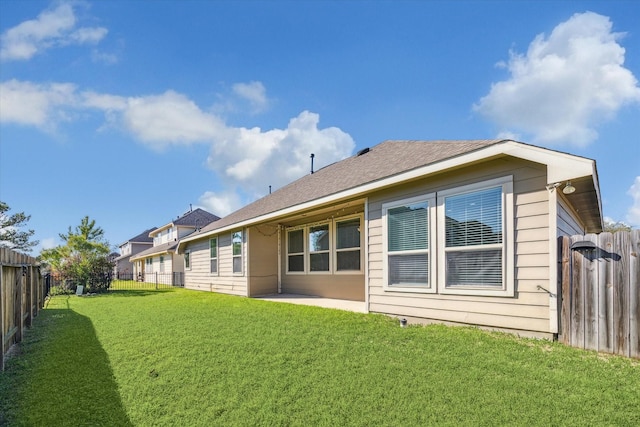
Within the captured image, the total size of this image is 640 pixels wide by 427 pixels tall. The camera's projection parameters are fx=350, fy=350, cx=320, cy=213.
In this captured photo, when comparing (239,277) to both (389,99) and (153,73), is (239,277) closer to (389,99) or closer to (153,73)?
(153,73)

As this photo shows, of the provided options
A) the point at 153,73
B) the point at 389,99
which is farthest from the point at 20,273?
the point at 389,99

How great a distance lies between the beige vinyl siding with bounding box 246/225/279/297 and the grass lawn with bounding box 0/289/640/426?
21.5 ft

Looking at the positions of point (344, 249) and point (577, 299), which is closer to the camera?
point (577, 299)

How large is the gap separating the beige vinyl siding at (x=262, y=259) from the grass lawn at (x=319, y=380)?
6.56 metres

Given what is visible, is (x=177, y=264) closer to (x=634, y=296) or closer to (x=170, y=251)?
(x=170, y=251)

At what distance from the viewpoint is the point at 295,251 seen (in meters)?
12.5

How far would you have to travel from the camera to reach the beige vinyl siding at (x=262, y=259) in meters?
12.6

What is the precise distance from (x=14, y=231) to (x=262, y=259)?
979 inches

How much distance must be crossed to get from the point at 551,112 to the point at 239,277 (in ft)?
37.6

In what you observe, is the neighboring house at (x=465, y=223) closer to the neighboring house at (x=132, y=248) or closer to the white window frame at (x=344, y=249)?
the white window frame at (x=344, y=249)

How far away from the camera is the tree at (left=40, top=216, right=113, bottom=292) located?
58.9 feet

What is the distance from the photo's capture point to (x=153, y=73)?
10.7m

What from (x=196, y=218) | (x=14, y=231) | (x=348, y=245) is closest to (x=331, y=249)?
(x=348, y=245)

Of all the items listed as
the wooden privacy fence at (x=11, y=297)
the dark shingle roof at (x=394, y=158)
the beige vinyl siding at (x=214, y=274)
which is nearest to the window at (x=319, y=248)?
the dark shingle roof at (x=394, y=158)
